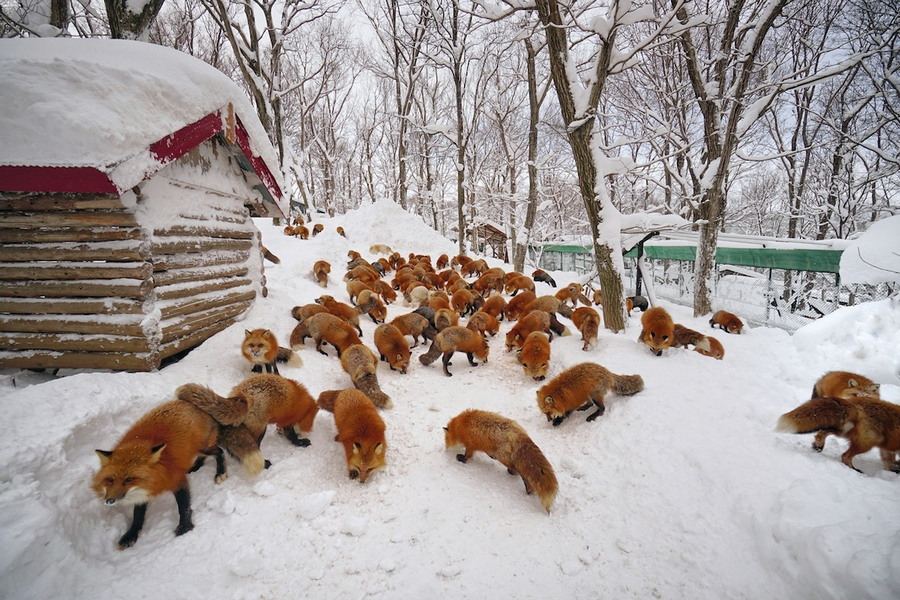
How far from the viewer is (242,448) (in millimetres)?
2859

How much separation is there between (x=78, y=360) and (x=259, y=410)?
2.13 metres

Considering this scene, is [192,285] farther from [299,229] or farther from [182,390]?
[299,229]

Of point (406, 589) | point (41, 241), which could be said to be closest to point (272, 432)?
point (406, 589)

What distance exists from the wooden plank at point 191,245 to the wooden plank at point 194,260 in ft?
0.21

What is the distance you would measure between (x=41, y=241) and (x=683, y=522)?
20.5 ft

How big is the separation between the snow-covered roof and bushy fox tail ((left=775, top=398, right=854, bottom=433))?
235 inches

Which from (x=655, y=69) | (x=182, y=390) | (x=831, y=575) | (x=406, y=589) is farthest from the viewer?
(x=655, y=69)

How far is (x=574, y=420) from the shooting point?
13.3ft

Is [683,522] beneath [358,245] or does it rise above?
beneath

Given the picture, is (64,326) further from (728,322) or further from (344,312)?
(728,322)

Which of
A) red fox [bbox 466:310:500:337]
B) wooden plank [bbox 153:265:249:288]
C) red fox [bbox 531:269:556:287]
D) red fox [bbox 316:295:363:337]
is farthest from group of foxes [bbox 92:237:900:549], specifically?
red fox [bbox 531:269:556:287]

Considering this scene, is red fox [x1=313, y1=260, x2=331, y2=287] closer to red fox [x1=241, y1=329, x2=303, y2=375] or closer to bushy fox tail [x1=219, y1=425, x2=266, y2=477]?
red fox [x1=241, y1=329, x2=303, y2=375]

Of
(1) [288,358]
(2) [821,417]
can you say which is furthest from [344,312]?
(2) [821,417]

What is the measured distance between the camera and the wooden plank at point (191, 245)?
380 cm
